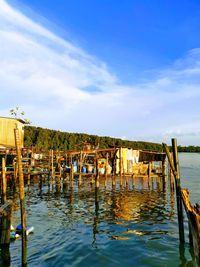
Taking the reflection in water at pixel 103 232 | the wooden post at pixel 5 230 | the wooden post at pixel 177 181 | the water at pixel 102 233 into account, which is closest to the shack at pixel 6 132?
the reflection in water at pixel 103 232

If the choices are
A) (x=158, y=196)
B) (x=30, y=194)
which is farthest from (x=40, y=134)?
(x=158, y=196)

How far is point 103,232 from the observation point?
45.6 ft

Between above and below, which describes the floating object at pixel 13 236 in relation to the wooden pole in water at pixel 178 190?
below

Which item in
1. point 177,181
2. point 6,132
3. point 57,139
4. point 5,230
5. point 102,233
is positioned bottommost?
point 102,233

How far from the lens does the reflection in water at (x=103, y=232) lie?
10789mm

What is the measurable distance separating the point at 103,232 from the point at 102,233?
0.16 meters

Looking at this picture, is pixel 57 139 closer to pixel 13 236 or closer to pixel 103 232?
pixel 103 232

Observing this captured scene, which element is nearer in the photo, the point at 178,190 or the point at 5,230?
the point at 178,190

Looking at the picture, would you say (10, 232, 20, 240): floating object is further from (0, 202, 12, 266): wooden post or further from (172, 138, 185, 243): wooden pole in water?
(172, 138, 185, 243): wooden pole in water

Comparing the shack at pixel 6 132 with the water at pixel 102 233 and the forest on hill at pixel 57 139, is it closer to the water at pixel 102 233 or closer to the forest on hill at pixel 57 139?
the water at pixel 102 233

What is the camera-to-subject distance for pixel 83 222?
15.9 m

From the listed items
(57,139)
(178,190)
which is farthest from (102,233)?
(57,139)

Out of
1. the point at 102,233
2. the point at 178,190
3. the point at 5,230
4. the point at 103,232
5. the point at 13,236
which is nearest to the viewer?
the point at 178,190

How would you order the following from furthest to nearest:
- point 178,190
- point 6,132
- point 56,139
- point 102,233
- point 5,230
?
point 56,139 < point 6,132 < point 102,233 < point 5,230 < point 178,190
